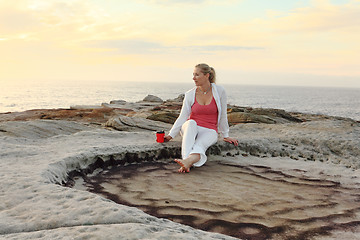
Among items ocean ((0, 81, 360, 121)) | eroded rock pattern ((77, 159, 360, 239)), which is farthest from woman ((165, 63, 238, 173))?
ocean ((0, 81, 360, 121))

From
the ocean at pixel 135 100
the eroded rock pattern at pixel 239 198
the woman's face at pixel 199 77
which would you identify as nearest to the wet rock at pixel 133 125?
the woman's face at pixel 199 77

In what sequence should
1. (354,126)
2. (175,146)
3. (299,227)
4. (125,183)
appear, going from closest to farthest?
(299,227)
(125,183)
(175,146)
(354,126)

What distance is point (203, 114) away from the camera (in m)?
4.79

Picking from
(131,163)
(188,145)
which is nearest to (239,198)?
(188,145)

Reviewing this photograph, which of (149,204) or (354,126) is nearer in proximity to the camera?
(149,204)

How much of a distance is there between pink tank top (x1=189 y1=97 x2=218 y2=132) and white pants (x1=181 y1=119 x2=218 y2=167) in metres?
0.10

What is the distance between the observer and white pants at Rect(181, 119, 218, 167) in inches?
169

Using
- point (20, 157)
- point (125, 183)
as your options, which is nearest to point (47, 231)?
point (125, 183)

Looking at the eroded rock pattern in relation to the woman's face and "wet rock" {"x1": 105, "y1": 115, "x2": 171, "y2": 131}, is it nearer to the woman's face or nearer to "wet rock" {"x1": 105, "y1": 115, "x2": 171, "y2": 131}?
the woman's face

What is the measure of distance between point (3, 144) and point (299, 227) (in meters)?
4.00

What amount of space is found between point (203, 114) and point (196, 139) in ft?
1.46

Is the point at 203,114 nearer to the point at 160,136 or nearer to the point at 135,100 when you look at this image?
the point at 160,136

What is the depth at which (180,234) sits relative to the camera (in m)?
1.86

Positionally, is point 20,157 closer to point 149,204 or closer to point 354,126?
point 149,204
